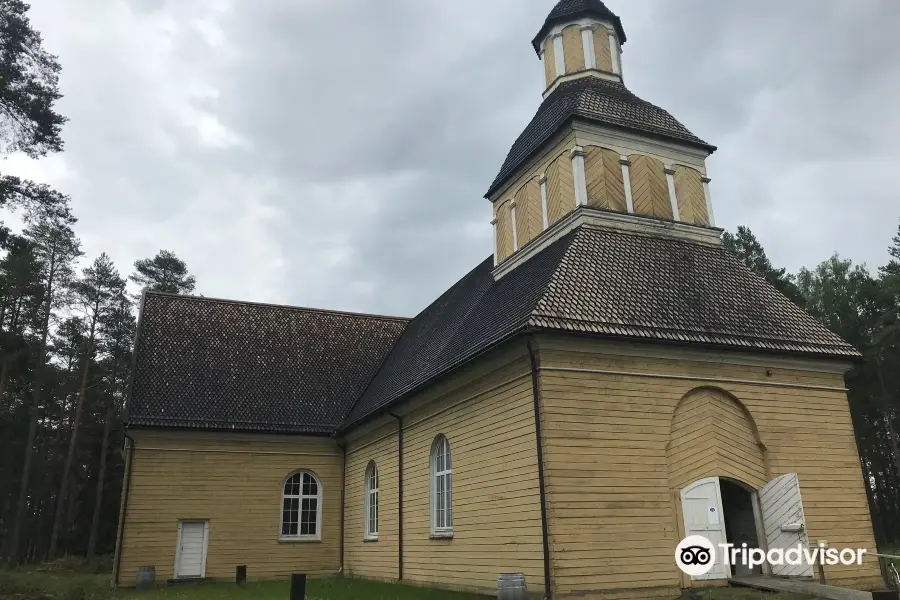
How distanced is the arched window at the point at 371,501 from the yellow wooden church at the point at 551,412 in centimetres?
8

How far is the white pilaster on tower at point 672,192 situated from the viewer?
17.6 m

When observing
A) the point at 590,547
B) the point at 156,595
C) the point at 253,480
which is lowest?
the point at 156,595

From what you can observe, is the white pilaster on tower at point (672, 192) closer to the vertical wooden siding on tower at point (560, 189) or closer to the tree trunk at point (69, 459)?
the vertical wooden siding on tower at point (560, 189)

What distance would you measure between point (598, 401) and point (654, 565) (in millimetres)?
3077

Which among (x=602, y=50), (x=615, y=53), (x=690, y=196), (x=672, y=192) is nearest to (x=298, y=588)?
(x=672, y=192)

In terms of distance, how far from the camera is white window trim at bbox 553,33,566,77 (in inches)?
822

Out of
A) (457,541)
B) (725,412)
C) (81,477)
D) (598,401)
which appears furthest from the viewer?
(81,477)

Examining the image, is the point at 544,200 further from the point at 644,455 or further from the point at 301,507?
the point at 301,507

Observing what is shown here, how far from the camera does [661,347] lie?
13.6 metres

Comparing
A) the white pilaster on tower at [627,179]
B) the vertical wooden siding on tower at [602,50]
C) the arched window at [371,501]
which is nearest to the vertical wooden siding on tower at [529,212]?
the white pilaster on tower at [627,179]

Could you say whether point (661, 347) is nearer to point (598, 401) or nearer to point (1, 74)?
point (598, 401)

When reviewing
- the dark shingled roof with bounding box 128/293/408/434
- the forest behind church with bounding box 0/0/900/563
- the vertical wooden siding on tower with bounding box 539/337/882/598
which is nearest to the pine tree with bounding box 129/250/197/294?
the forest behind church with bounding box 0/0/900/563

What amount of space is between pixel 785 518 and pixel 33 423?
121 ft

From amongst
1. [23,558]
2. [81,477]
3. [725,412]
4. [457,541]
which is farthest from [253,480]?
[23,558]
